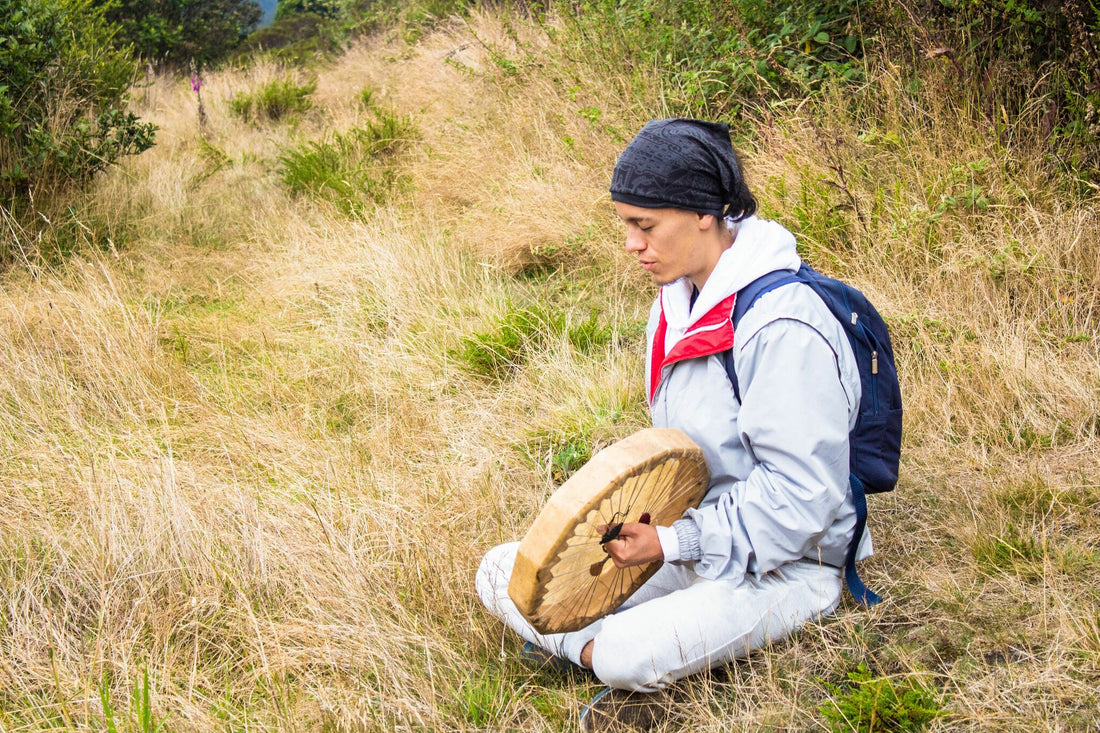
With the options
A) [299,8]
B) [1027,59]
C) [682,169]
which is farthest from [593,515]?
[299,8]

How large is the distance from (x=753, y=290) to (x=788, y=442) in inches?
14.0

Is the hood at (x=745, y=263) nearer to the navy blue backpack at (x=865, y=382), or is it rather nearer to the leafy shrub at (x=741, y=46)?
the navy blue backpack at (x=865, y=382)

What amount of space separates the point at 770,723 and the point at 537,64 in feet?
19.8

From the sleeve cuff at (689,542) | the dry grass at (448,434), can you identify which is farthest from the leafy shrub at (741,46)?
the sleeve cuff at (689,542)

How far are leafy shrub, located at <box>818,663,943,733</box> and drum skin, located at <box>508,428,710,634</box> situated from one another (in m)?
0.55

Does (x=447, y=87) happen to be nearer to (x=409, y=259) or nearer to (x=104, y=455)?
(x=409, y=259)

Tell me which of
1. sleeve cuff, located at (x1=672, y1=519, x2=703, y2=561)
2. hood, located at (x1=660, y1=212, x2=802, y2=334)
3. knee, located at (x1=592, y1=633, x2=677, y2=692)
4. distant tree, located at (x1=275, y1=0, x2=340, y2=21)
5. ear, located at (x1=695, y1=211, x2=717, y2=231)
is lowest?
knee, located at (x1=592, y1=633, x2=677, y2=692)

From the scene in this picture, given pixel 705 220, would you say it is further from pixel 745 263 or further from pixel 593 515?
pixel 593 515

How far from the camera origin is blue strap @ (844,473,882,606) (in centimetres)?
214

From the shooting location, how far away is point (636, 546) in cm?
212

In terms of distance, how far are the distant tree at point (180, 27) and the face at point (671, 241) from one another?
1457cm

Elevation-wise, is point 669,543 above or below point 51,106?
below

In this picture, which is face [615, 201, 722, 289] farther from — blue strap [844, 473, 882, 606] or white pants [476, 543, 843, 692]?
white pants [476, 543, 843, 692]

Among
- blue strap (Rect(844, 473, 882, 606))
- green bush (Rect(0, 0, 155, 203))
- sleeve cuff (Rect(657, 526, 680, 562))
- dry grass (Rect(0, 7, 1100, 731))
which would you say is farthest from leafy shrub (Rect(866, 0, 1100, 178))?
green bush (Rect(0, 0, 155, 203))
